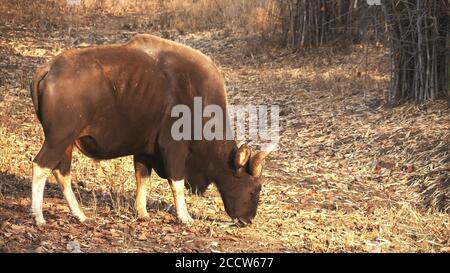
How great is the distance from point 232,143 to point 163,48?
1145 millimetres

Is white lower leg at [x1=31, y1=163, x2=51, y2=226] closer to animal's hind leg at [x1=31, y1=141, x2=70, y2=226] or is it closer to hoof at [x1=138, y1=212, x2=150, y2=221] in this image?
animal's hind leg at [x1=31, y1=141, x2=70, y2=226]

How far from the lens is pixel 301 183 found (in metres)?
9.41

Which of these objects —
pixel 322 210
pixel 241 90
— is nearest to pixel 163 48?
pixel 322 210

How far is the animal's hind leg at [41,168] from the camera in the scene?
6.91m

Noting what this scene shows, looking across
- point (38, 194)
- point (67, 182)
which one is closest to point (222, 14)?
point (67, 182)

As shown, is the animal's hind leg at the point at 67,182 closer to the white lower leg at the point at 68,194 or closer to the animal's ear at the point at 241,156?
the white lower leg at the point at 68,194

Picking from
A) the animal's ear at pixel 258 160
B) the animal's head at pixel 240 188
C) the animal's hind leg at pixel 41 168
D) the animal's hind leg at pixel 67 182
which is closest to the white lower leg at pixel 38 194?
the animal's hind leg at pixel 41 168

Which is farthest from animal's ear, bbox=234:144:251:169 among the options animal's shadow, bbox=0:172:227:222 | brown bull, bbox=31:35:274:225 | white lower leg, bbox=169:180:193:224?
animal's shadow, bbox=0:172:227:222

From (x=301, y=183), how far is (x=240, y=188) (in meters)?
1.80

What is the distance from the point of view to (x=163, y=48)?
7.53m

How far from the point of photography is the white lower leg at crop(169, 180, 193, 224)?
7.55m

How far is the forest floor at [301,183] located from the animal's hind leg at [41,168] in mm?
148

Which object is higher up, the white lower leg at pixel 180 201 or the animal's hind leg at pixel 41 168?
the animal's hind leg at pixel 41 168

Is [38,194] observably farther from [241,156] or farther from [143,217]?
[241,156]
